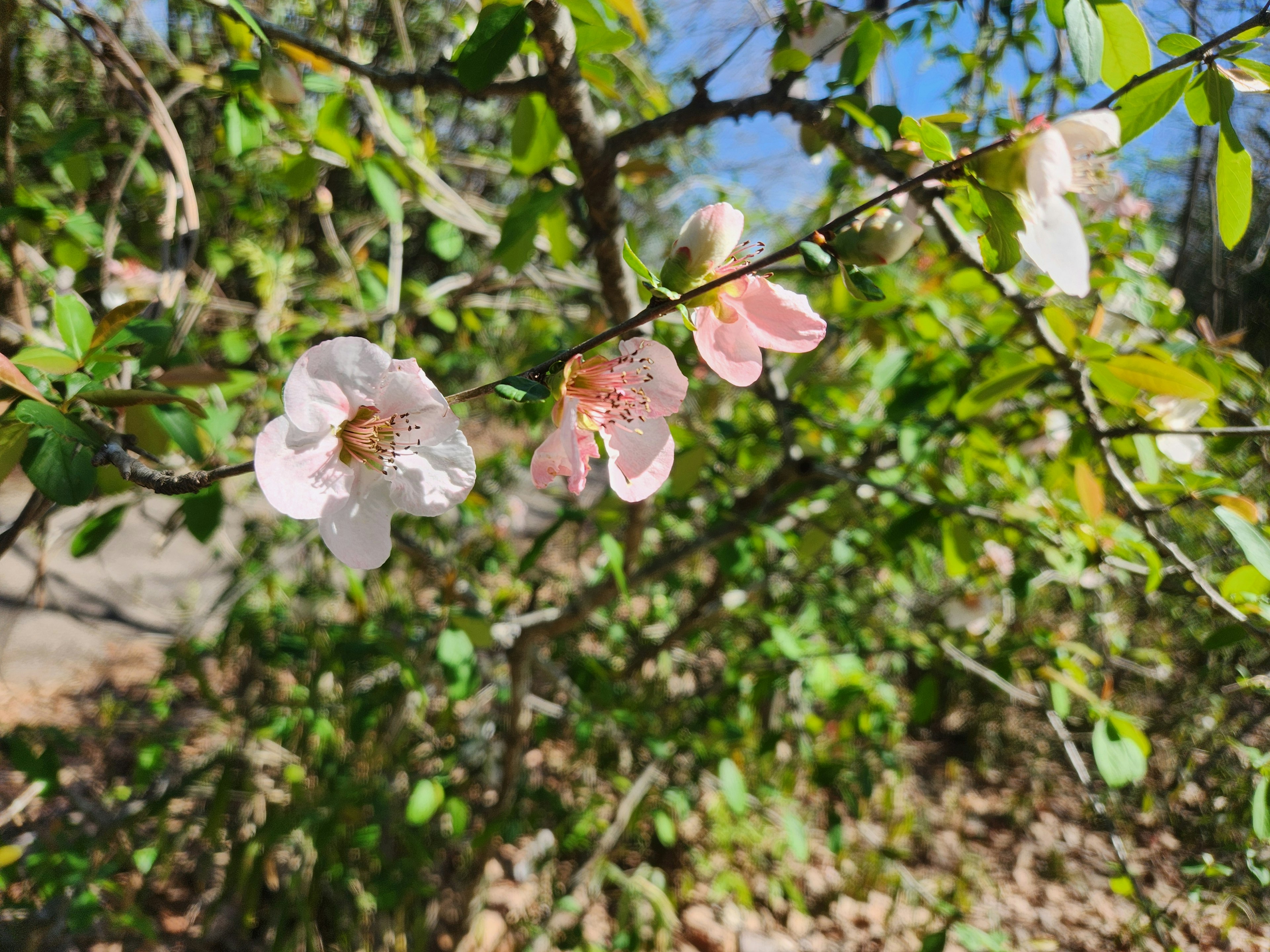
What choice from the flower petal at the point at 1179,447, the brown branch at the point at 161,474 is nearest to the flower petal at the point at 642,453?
the brown branch at the point at 161,474

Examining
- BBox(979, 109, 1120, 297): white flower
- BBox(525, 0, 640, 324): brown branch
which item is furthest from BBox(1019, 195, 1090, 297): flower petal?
BBox(525, 0, 640, 324): brown branch

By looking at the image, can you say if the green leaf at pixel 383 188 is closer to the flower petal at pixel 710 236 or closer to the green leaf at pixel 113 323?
the green leaf at pixel 113 323

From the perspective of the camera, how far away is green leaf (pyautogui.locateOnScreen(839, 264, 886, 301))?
48 centimetres

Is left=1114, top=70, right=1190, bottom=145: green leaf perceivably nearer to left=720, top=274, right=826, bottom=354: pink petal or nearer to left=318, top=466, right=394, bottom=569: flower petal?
left=720, top=274, right=826, bottom=354: pink petal

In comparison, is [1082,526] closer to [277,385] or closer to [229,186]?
[277,385]

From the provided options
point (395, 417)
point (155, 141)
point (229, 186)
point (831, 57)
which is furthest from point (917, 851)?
point (229, 186)

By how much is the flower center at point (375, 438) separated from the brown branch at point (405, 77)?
422 millimetres

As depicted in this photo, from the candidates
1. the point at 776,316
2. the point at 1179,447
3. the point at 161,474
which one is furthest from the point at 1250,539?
the point at 161,474

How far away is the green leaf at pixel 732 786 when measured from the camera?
148 cm

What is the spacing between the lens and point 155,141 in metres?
1.49

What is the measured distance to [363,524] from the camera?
1.68 ft

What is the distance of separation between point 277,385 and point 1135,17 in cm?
124

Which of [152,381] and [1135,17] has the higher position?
[1135,17]

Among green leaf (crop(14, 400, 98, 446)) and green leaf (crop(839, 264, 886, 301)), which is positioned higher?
green leaf (crop(839, 264, 886, 301))
